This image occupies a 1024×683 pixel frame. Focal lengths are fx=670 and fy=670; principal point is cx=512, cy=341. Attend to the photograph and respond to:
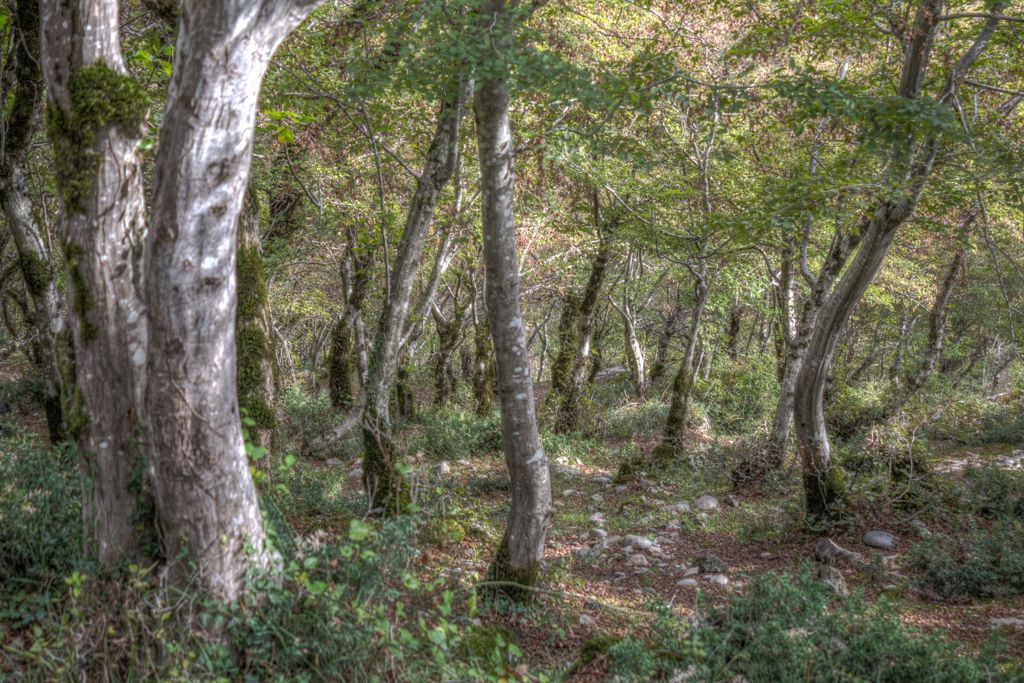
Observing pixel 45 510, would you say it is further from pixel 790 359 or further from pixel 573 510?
pixel 790 359

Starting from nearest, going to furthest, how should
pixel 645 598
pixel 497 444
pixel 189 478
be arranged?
pixel 189 478, pixel 645 598, pixel 497 444

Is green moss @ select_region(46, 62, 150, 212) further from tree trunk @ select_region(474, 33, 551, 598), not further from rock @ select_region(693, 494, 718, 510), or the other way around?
rock @ select_region(693, 494, 718, 510)

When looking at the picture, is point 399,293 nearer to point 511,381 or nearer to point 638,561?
point 511,381

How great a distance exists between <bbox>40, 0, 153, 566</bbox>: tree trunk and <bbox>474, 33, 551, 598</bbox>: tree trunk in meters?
2.34

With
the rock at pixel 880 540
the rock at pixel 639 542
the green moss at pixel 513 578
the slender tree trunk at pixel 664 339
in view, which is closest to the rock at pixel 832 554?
the rock at pixel 880 540

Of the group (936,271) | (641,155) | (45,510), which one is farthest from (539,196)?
(936,271)

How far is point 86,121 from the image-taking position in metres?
3.25

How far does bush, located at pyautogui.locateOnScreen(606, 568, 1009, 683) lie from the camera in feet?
11.9

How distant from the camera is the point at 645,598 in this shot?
19.2 ft

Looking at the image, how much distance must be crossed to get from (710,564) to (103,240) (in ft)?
19.2

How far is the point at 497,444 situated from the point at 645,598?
6454 millimetres

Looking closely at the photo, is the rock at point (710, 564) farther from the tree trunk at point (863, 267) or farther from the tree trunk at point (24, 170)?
the tree trunk at point (24, 170)

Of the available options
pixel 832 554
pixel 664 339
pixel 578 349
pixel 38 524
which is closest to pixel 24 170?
pixel 38 524

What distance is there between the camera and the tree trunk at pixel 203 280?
9.31 feet
